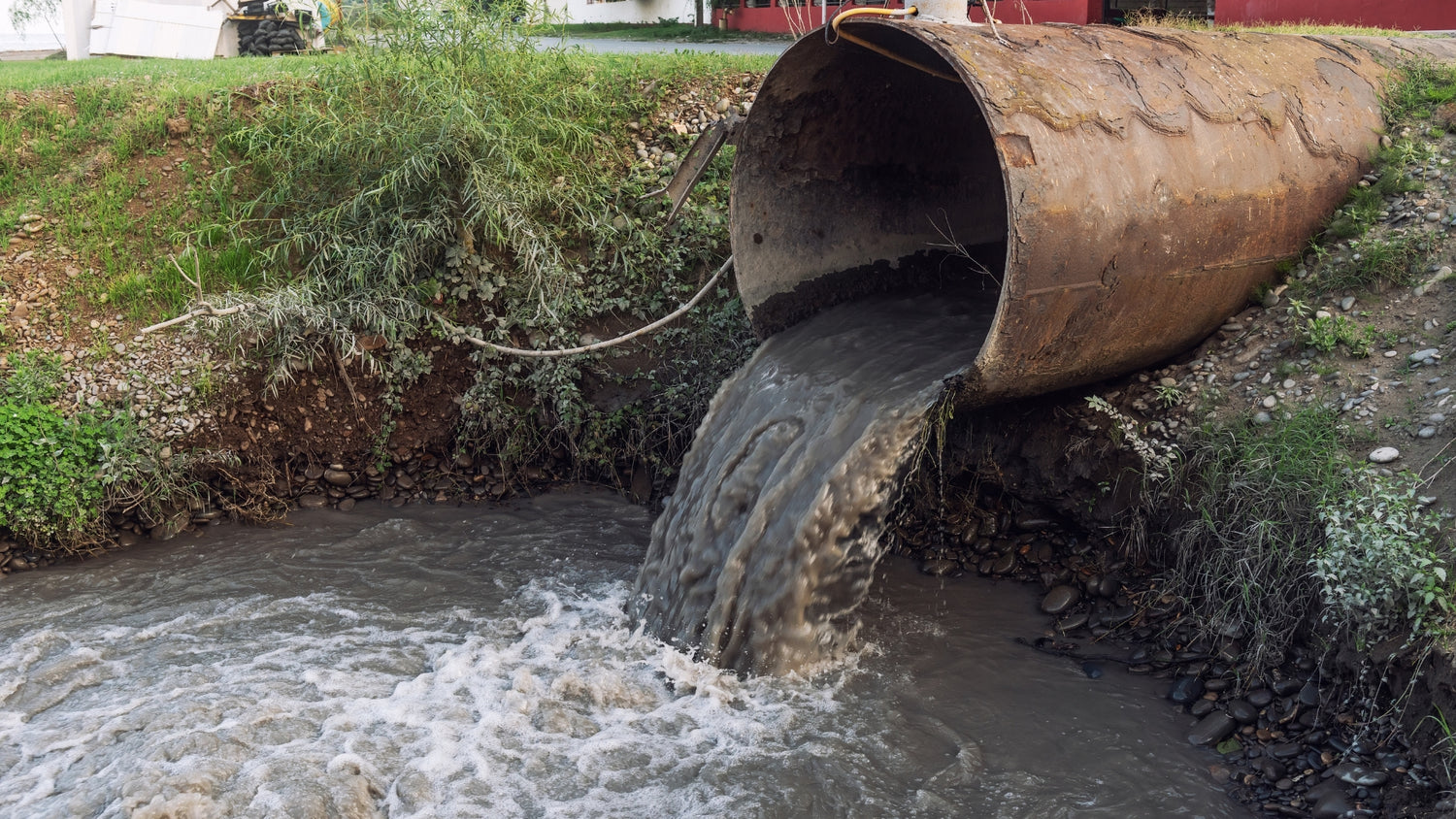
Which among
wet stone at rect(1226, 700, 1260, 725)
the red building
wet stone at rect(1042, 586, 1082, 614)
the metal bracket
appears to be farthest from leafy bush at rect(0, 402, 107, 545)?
wet stone at rect(1226, 700, 1260, 725)

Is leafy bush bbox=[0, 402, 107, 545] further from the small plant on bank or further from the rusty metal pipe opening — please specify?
the small plant on bank

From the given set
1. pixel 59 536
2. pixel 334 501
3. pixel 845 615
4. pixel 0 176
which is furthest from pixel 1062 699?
pixel 0 176

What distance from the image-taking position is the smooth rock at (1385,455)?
13.1 feet

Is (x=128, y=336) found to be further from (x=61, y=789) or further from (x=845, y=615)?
(x=845, y=615)

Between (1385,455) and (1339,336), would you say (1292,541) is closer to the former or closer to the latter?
(1385,455)

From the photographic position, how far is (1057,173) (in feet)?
12.5

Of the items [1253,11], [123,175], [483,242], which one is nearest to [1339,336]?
[483,242]

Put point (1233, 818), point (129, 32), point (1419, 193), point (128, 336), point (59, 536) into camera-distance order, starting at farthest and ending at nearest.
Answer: point (129, 32), point (128, 336), point (59, 536), point (1419, 193), point (1233, 818)

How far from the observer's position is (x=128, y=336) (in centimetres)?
591

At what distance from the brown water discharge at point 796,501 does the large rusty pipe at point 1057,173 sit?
422 mm

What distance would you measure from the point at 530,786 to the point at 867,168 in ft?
11.6

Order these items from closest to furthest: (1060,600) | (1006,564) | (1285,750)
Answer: (1285,750), (1060,600), (1006,564)

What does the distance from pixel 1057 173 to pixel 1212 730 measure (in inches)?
84.8

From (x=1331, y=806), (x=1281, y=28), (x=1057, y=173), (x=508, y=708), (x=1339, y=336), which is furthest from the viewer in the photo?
(x=1281, y=28)
